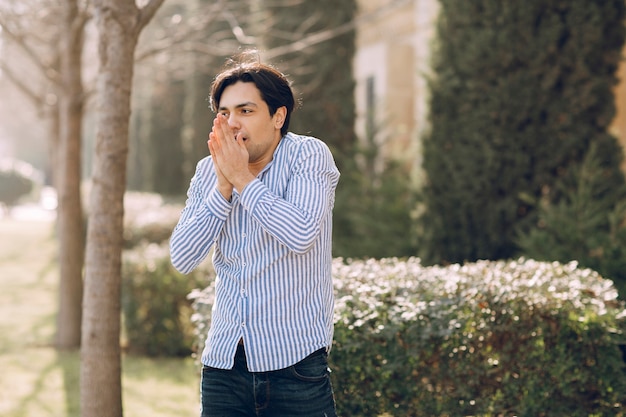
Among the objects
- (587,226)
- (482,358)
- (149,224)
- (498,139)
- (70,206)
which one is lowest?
(482,358)

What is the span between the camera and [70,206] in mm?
8070

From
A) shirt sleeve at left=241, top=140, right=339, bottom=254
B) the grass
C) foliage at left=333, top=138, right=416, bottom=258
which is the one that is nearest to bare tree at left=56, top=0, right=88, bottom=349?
the grass

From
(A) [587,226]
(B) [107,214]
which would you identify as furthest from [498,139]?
(B) [107,214]

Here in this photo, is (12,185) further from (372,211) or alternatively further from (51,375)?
(51,375)

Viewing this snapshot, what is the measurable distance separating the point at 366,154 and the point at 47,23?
13.5 ft

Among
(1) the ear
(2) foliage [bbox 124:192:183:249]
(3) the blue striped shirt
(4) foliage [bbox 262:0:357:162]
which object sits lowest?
(3) the blue striped shirt

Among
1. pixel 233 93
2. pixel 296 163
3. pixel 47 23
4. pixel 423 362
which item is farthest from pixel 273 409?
pixel 47 23

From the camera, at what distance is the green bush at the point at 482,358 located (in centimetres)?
400

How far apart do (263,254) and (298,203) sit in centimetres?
22

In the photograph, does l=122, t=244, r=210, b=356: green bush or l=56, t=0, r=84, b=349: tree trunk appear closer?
l=122, t=244, r=210, b=356: green bush

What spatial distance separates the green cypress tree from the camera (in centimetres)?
673

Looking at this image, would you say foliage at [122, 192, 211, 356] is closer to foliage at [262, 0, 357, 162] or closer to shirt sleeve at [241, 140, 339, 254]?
foliage at [262, 0, 357, 162]

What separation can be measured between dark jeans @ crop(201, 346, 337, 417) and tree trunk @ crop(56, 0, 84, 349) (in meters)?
5.77

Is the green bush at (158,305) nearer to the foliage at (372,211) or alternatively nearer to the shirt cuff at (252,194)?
the foliage at (372,211)
